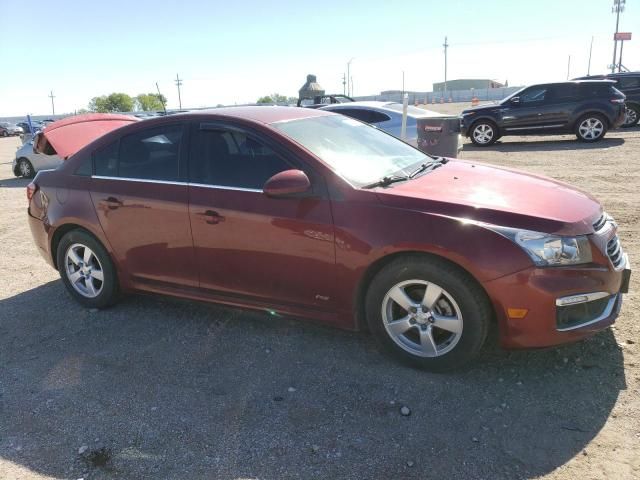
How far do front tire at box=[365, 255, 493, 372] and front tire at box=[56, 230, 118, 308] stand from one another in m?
2.40

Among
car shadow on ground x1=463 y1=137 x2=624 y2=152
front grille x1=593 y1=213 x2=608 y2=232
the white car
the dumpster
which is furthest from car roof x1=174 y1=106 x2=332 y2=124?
the white car

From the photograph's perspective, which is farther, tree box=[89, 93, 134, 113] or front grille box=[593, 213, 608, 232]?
tree box=[89, 93, 134, 113]

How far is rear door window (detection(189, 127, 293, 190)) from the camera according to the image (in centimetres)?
369

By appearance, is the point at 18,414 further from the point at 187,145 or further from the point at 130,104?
the point at 130,104

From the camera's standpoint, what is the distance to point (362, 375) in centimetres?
337

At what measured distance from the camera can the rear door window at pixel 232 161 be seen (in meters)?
3.69

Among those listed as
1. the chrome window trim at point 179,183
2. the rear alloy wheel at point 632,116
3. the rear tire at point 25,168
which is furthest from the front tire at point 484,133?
the chrome window trim at point 179,183

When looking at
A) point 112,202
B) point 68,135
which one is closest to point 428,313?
point 112,202

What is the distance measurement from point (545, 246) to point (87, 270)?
3698 mm

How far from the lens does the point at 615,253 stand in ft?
10.7

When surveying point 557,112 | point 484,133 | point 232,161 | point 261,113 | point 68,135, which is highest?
point 261,113

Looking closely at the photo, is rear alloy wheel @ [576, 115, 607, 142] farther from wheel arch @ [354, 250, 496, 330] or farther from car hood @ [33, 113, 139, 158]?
wheel arch @ [354, 250, 496, 330]

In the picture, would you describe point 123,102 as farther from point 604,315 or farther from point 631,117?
point 604,315

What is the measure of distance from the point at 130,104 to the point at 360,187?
12067 cm
